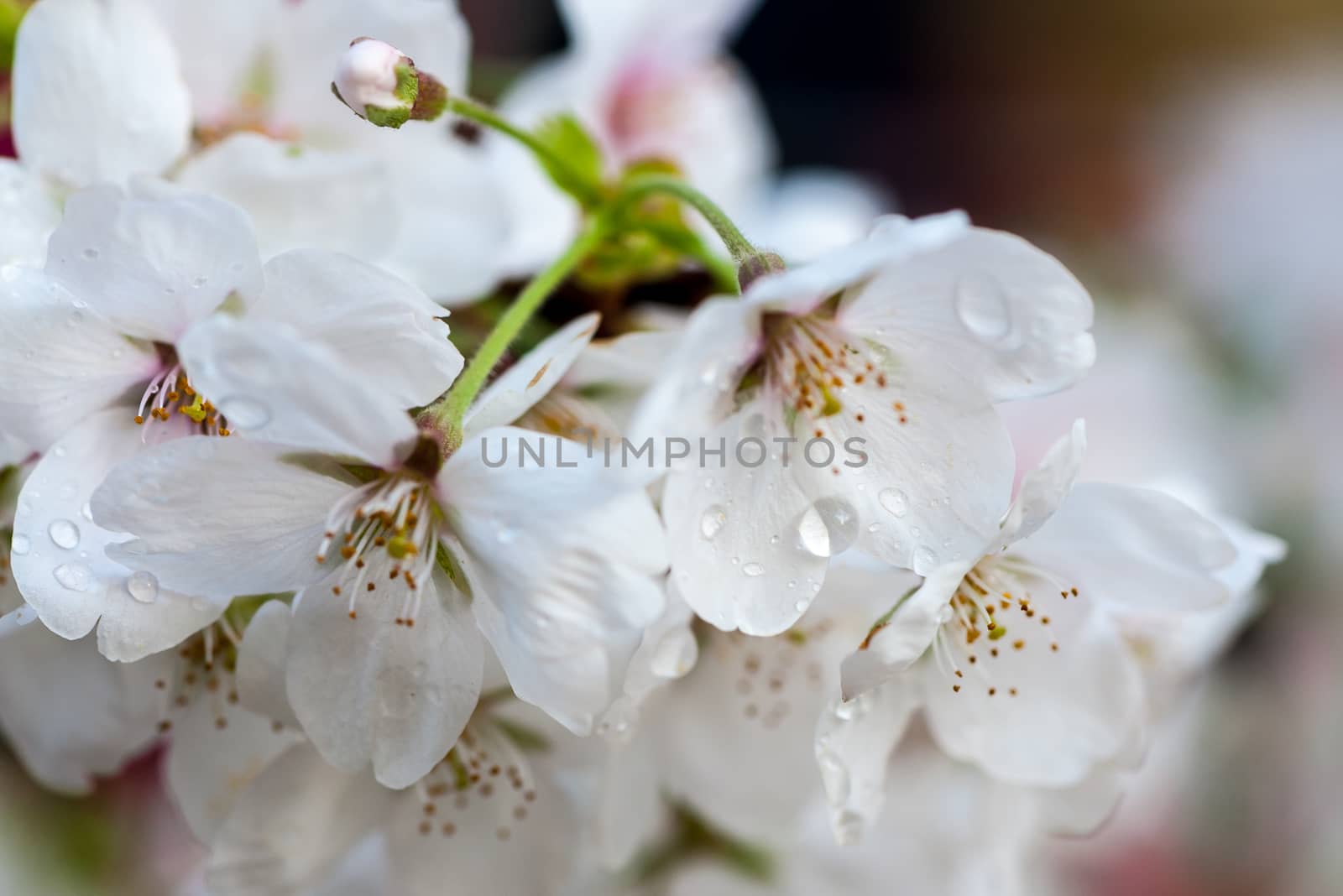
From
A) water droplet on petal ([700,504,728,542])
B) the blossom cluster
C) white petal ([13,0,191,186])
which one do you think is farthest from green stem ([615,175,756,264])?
white petal ([13,0,191,186])

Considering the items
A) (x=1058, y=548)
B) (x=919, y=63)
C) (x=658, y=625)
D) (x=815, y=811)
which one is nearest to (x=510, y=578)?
(x=658, y=625)

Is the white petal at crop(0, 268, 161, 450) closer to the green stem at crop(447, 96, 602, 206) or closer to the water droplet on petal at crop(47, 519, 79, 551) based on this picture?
the water droplet on petal at crop(47, 519, 79, 551)

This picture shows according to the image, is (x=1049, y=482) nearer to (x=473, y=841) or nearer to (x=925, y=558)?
(x=925, y=558)

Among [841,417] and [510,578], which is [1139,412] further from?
[510,578]

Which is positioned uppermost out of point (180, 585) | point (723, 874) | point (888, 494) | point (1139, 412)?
point (888, 494)

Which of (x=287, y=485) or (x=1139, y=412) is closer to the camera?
(x=287, y=485)

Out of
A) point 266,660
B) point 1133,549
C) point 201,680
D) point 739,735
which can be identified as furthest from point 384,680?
point 1133,549
